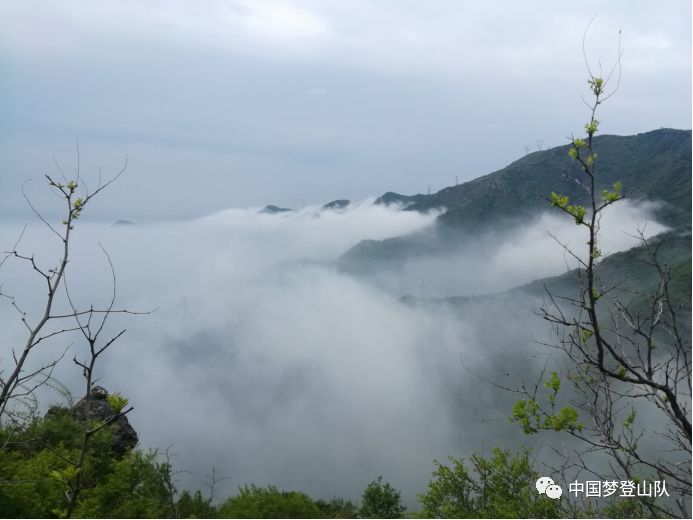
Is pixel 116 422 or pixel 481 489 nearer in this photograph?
pixel 481 489

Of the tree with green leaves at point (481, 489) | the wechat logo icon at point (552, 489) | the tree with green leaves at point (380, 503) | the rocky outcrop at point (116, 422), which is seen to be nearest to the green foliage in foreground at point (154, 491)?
the tree with green leaves at point (481, 489)

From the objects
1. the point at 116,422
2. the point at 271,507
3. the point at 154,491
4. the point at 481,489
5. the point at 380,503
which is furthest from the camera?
the point at 380,503

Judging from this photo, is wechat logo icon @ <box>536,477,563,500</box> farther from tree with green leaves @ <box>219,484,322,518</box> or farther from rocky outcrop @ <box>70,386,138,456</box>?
rocky outcrop @ <box>70,386,138,456</box>

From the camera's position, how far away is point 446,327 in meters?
166

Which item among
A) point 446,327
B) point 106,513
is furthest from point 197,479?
point 106,513

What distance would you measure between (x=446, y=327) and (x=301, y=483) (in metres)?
74.3

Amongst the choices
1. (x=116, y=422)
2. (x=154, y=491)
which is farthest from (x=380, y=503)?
(x=154, y=491)

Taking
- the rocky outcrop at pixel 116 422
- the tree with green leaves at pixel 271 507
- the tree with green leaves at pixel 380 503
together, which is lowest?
the tree with green leaves at pixel 380 503

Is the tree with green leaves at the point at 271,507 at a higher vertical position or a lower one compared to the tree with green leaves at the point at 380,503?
higher

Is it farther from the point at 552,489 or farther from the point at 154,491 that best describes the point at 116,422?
the point at 552,489

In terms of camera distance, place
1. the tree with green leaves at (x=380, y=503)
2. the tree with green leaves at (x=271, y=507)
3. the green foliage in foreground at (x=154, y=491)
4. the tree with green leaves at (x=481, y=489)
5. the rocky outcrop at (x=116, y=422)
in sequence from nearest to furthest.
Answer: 1. the green foliage in foreground at (x=154, y=491)
2. the tree with green leaves at (x=271, y=507)
3. the tree with green leaves at (x=481, y=489)
4. the rocky outcrop at (x=116, y=422)
5. the tree with green leaves at (x=380, y=503)

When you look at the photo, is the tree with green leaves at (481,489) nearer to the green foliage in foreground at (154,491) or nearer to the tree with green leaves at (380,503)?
the green foliage in foreground at (154,491)

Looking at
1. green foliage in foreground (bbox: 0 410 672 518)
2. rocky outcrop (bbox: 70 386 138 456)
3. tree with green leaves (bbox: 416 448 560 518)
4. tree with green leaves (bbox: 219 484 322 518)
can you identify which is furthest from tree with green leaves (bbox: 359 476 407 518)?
tree with green leaves (bbox: 219 484 322 518)

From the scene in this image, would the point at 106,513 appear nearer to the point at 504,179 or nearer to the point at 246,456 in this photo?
the point at 246,456
